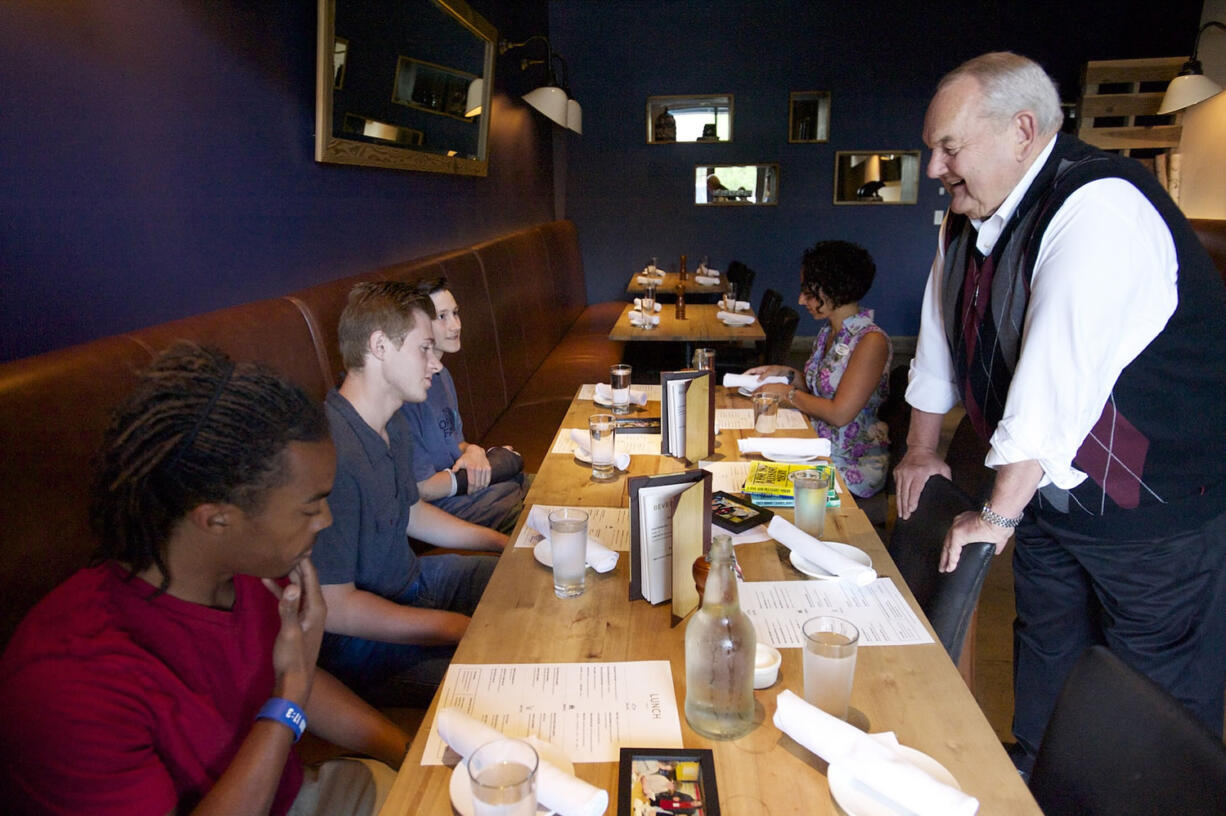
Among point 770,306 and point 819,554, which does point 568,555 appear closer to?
point 819,554

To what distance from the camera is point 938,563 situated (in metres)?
1.59

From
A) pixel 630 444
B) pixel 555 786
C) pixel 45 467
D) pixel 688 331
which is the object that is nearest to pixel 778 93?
pixel 688 331

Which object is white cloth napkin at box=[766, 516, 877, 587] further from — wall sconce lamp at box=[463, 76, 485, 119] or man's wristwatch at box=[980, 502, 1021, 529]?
wall sconce lamp at box=[463, 76, 485, 119]

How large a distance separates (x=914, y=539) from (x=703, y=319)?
336 cm

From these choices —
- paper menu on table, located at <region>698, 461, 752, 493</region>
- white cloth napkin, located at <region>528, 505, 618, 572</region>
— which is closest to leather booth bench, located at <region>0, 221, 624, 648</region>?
white cloth napkin, located at <region>528, 505, 618, 572</region>

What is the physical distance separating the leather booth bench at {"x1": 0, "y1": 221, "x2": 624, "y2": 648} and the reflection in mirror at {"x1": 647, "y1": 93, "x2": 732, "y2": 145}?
9.69ft

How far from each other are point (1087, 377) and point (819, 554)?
565mm

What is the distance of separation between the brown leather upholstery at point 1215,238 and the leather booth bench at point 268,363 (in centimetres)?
358

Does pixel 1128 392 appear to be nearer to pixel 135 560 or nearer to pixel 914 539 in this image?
pixel 914 539

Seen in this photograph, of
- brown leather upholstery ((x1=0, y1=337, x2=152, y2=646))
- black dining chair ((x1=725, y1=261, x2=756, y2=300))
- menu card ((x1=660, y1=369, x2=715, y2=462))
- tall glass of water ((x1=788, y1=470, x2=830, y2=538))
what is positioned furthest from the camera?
black dining chair ((x1=725, y1=261, x2=756, y2=300))

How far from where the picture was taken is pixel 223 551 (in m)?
1.08

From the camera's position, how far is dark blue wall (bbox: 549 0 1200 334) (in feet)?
23.2

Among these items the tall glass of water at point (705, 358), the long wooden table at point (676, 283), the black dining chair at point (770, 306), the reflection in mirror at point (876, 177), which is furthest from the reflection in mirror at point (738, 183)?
the tall glass of water at point (705, 358)

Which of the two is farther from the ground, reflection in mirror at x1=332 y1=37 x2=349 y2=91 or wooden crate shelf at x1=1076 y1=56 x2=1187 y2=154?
wooden crate shelf at x1=1076 y1=56 x2=1187 y2=154
